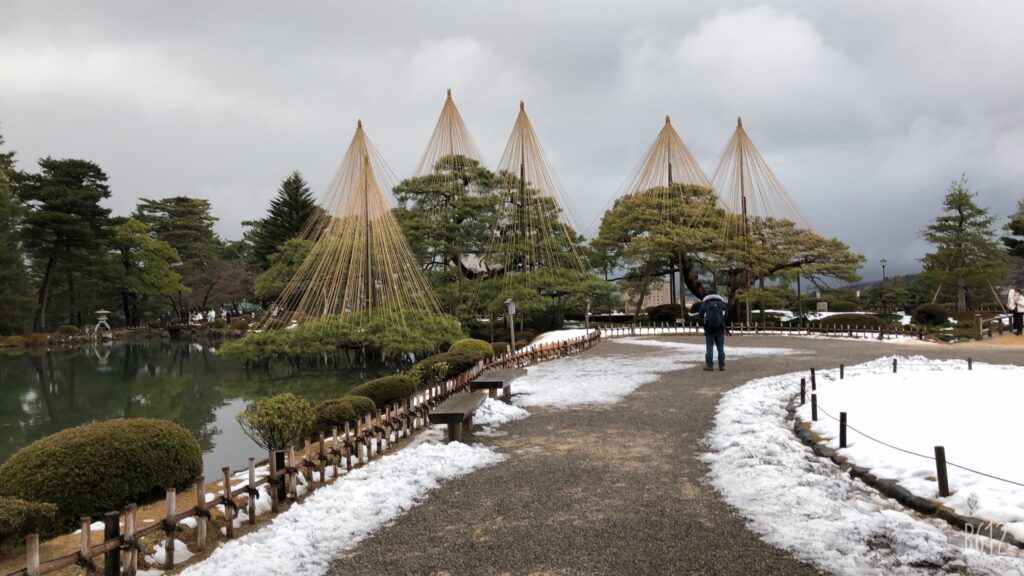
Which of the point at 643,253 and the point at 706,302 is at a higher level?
the point at 643,253

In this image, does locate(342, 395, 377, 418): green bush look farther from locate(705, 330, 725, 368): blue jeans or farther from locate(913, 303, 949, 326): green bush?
locate(913, 303, 949, 326): green bush

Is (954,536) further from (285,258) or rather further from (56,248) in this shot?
(56,248)

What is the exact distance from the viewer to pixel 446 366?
1336 cm

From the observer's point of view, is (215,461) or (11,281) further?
(11,281)

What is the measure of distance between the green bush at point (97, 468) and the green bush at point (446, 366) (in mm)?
7608

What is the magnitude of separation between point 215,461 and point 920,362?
14721mm

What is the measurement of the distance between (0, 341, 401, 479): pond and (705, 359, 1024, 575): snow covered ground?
7.65 metres

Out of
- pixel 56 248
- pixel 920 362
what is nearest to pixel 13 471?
pixel 920 362

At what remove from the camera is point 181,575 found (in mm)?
3723

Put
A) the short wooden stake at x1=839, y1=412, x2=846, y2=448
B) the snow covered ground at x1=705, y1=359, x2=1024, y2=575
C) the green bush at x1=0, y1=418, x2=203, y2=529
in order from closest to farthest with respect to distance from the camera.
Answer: the snow covered ground at x1=705, y1=359, x2=1024, y2=575
the green bush at x1=0, y1=418, x2=203, y2=529
the short wooden stake at x1=839, y1=412, x2=846, y2=448

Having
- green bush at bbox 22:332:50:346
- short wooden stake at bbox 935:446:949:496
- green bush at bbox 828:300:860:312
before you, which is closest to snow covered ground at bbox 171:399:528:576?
short wooden stake at bbox 935:446:949:496

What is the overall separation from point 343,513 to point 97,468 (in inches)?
91.0

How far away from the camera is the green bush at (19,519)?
413 cm

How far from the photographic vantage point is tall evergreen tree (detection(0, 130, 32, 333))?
112 feet
